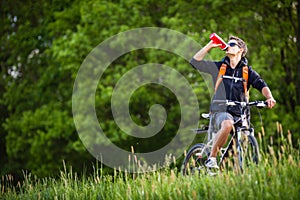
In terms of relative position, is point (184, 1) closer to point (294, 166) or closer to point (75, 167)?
point (75, 167)

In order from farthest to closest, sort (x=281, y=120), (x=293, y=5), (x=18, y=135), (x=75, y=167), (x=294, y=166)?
(x=18, y=135) → (x=75, y=167) → (x=293, y=5) → (x=281, y=120) → (x=294, y=166)

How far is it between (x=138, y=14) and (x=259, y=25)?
9.53 ft

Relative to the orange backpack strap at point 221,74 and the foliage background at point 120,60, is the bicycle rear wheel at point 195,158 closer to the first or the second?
the orange backpack strap at point 221,74

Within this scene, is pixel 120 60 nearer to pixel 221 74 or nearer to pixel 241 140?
pixel 221 74

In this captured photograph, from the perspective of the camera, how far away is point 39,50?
1806 cm

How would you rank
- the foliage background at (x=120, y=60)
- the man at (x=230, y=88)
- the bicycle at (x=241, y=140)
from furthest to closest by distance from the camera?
the foliage background at (x=120, y=60)
the man at (x=230, y=88)
the bicycle at (x=241, y=140)

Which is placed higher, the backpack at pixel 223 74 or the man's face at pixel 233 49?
the man's face at pixel 233 49

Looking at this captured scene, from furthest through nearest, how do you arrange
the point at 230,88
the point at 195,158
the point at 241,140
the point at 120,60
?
the point at 120,60 → the point at 195,158 → the point at 230,88 → the point at 241,140

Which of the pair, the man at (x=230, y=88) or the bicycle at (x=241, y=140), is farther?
the man at (x=230, y=88)

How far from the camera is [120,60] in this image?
15305 millimetres

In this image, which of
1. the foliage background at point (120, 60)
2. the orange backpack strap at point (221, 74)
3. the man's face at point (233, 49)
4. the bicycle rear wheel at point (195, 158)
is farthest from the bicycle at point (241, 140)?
the foliage background at point (120, 60)

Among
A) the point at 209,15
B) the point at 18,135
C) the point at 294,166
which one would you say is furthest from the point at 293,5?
the point at 294,166

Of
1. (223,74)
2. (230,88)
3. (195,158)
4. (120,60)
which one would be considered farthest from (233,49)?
(120,60)

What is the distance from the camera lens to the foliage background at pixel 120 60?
13.9m
